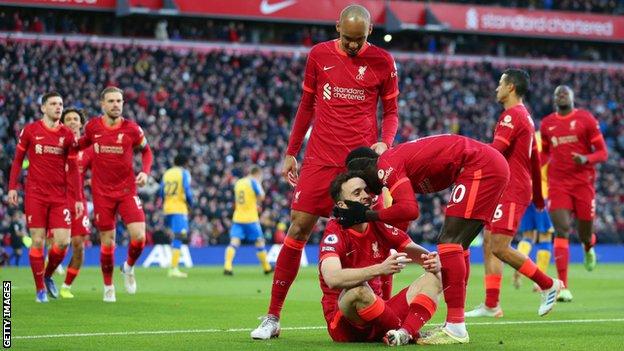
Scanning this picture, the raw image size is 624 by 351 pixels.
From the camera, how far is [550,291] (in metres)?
10.6

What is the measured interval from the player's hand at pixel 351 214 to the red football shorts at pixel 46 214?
7275mm

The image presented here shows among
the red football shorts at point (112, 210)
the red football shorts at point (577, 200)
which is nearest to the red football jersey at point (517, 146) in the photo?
the red football shorts at point (577, 200)

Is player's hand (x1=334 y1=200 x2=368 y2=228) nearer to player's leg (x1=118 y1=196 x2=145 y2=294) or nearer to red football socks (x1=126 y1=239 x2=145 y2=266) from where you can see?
player's leg (x1=118 y1=196 x2=145 y2=294)

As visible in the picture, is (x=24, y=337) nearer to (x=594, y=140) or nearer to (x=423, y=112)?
(x=594, y=140)

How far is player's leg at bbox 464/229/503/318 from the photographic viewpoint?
1223 cm

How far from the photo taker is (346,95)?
32.2 feet

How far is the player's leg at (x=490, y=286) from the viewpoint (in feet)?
40.1

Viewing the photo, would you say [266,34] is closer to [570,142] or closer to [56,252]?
[570,142]

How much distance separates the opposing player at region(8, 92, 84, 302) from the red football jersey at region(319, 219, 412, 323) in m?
6.59

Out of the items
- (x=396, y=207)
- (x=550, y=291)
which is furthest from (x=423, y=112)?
(x=396, y=207)

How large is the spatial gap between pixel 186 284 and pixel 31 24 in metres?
22.1

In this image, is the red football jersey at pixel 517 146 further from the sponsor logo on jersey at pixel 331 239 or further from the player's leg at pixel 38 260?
the player's leg at pixel 38 260

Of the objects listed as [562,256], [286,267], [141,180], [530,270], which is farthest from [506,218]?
[141,180]

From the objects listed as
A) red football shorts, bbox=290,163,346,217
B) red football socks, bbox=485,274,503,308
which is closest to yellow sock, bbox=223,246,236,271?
red football socks, bbox=485,274,503,308
